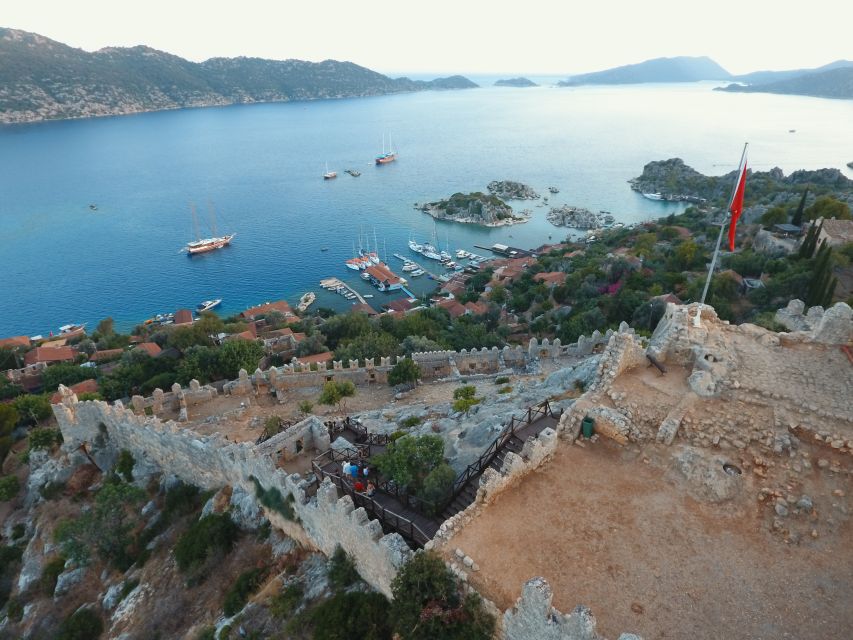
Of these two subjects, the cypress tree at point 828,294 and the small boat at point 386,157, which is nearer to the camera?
the cypress tree at point 828,294

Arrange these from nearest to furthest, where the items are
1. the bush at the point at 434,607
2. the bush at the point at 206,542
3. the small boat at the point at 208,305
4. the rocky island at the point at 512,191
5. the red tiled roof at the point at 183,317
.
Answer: the bush at the point at 434,607
the bush at the point at 206,542
the red tiled roof at the point at 183,317
the small boat at the point at 208,305
the rocky island at the point at 512,191

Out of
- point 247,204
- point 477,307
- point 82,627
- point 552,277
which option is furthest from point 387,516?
point 247,204

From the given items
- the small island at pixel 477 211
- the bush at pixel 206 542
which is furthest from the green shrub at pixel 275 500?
the small island at pixel 477 211

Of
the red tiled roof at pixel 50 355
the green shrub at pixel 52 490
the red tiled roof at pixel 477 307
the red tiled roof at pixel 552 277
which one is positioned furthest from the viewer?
the red tiled roof at pixel 552 277

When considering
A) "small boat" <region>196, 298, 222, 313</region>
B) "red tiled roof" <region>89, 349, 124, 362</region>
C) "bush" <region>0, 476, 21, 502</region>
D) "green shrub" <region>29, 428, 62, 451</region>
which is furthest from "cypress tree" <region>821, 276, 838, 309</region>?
"small boat" <region>196, 298, 222, 313</region>

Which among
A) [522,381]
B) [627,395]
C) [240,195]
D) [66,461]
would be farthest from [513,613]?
[240,195]

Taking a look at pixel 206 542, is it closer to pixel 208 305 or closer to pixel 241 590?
pixel 241 590

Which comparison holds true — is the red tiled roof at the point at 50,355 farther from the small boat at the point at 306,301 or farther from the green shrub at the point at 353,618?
the green shrub at the point at 353,618
